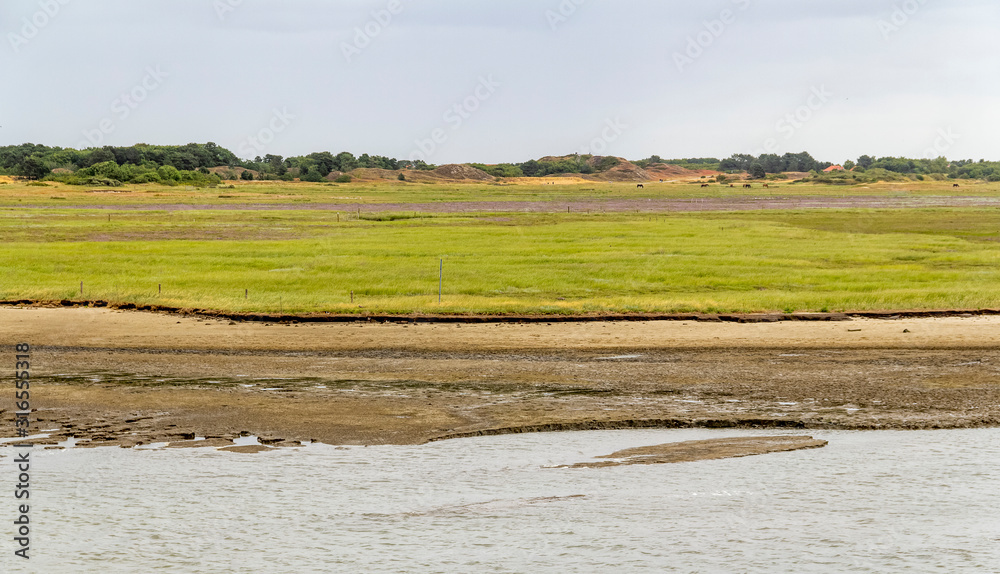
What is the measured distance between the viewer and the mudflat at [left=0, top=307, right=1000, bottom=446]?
13.4m

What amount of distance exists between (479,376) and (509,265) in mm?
18446

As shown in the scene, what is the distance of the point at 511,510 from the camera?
10.2 m

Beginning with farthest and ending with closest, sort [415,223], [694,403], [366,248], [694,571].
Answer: [415,223] → [366,248] → [694,403] → [694,571]

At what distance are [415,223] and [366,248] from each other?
2190 centimetres

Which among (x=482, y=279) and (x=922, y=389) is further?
(x=482, y=279)

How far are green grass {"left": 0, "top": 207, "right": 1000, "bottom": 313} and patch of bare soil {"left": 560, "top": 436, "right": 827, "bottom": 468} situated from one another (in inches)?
440

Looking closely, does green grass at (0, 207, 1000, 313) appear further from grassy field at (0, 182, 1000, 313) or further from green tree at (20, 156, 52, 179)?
green tree at (20, 156, 52, 179)

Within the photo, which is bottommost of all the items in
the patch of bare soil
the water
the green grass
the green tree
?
the water

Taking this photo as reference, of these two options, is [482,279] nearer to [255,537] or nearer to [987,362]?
[987,362]

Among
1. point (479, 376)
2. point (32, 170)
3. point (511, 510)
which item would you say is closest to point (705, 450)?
point (511, 510)

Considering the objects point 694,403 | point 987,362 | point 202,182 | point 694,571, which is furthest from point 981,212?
point 202,182

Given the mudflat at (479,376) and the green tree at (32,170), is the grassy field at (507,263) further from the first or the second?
the green tree at (32,170)

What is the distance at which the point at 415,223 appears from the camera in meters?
64.4

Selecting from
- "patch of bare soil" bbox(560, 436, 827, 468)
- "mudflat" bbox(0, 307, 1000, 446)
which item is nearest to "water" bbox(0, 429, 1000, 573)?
"patch of bare soil" bbox(560, 436, 827, 468)
